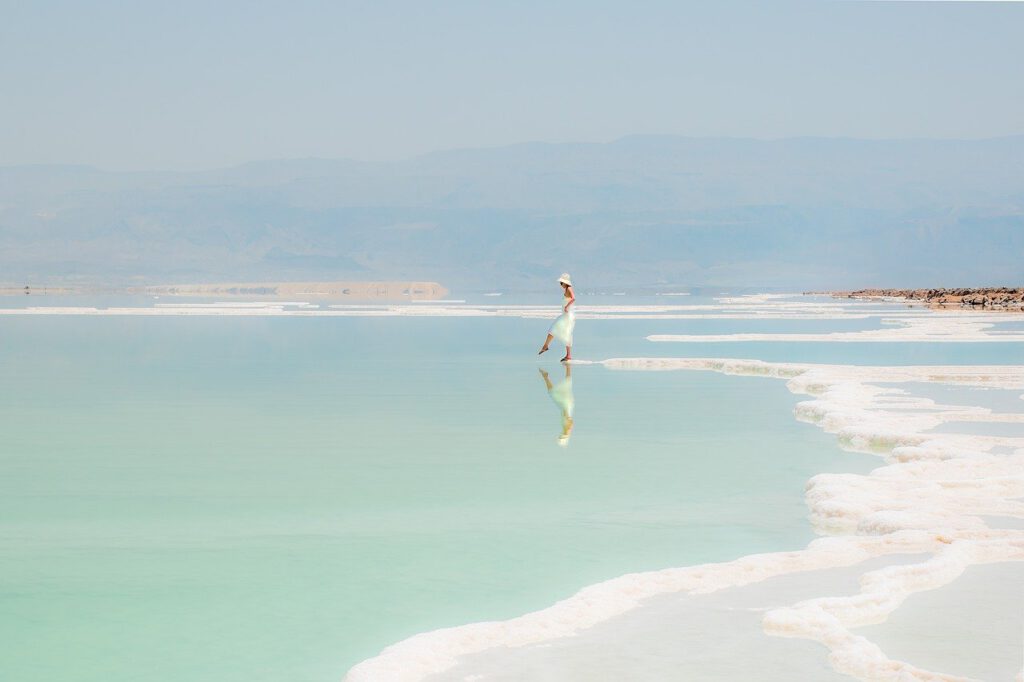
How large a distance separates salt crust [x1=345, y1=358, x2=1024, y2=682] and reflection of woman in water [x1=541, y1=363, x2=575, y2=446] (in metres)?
2.16

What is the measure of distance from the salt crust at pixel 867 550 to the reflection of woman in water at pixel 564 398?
7.08ft

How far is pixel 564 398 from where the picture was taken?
44.6ft

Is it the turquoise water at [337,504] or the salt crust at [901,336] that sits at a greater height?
the salt crust at [901,336]

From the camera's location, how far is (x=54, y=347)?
21.7 meters

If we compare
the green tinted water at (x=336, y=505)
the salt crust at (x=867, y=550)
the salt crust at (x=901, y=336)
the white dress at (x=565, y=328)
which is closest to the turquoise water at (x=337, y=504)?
the green tinted water at (x=336, y=505)

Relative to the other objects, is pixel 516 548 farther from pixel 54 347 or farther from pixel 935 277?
pixel 935 277

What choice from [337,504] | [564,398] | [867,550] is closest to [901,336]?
[564,398]

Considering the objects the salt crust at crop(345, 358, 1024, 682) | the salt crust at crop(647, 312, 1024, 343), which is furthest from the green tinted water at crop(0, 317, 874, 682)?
the salt crust at crop(647, 312, 1024, 343)

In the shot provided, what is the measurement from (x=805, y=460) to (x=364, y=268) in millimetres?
190013

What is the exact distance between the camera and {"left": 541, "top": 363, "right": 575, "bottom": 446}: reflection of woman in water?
10.7 meters

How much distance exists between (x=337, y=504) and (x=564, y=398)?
20.2 feet

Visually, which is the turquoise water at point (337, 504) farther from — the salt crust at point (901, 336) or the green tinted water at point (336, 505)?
the salt crust at point (901, 336)

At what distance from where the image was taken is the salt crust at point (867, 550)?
4.81 metres

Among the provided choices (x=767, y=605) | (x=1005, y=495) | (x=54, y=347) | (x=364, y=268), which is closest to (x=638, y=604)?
(x=767, y=605)
